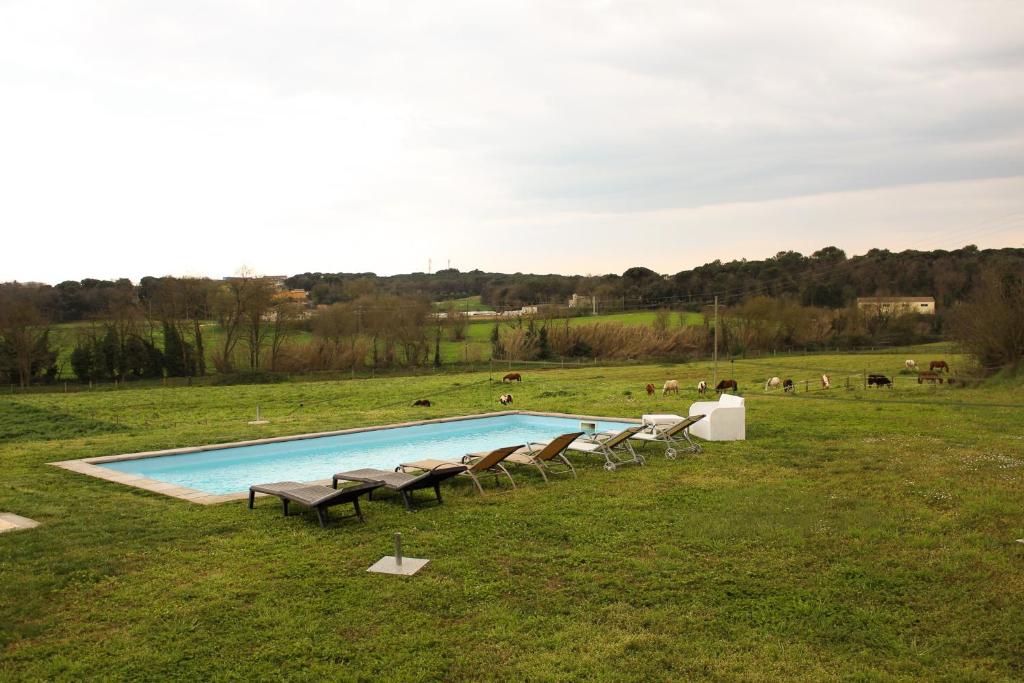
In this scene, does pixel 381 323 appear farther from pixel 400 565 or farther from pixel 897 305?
pixel 400 565

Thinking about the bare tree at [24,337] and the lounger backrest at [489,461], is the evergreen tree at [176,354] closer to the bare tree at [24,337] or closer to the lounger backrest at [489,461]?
the bare tree at [24,337]

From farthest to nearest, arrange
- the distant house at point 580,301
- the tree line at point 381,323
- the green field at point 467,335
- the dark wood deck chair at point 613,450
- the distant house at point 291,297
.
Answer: the distant house at point 580,301 → the distant house at point 291,297 → the green field at point 467,335 → the tree line at point 381,323 → the dark wood deck chair at point 613,450

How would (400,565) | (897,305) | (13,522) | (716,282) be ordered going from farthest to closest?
(716,282) < (897,305) < (13,522) < (400,565)

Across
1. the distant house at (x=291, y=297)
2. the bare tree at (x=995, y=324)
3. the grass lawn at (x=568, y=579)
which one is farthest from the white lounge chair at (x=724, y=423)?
the distant house at (x=291, y=297)

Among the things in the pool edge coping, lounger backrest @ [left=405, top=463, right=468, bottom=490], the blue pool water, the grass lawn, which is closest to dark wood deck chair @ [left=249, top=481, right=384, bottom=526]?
the grass lawn

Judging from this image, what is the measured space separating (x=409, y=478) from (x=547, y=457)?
6.10ft

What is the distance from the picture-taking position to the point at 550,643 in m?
3.75

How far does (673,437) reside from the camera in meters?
10.6

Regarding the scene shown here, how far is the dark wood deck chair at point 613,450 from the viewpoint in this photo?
29.3 ft

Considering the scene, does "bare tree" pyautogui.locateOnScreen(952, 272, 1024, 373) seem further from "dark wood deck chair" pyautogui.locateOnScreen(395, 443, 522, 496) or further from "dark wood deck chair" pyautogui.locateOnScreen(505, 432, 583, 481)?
"dark wood deck chair" pyautogui.locateOnScreen(395, 443, 522, 496)

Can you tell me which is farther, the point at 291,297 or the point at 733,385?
the point at 291,297

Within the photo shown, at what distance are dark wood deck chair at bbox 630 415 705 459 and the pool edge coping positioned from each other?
2.23m

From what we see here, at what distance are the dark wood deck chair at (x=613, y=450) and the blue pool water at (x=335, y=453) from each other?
2054 millimetres

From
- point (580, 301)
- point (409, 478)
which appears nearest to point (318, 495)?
point (409, 478)
